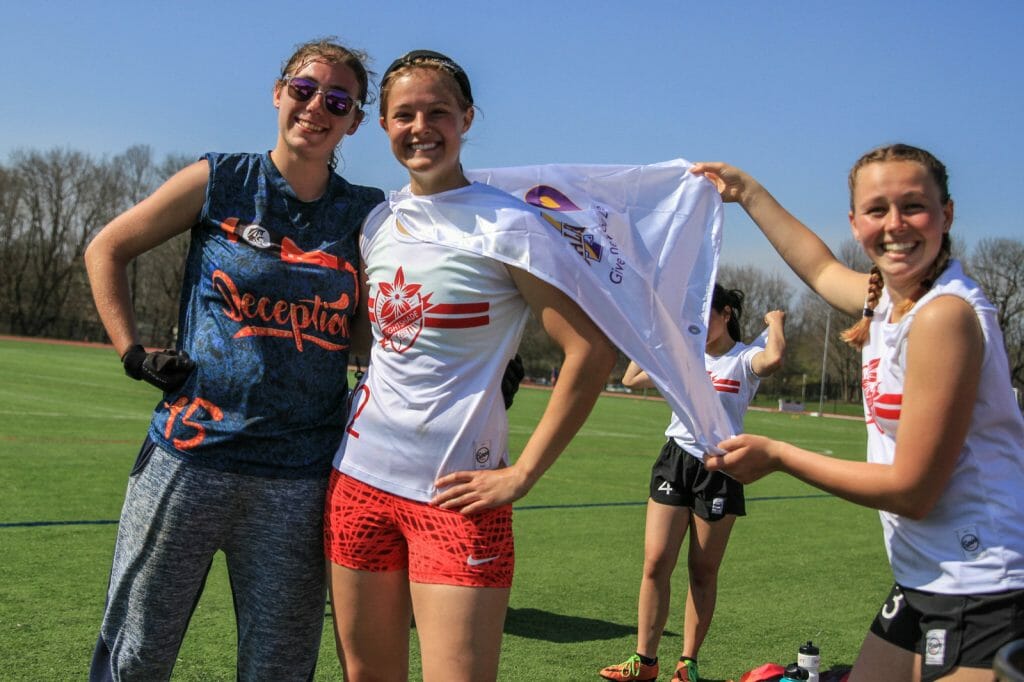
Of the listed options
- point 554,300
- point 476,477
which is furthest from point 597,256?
point 476,477

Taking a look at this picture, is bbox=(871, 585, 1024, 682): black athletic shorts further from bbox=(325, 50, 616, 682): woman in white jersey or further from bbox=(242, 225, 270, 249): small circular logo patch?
bbox=(242, 225, 270, 249): small circular logo patch

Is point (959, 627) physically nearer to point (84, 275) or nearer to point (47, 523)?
point (47, 523)

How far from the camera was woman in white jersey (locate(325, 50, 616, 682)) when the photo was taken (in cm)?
285

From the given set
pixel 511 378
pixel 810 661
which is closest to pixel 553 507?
pixel 810 661

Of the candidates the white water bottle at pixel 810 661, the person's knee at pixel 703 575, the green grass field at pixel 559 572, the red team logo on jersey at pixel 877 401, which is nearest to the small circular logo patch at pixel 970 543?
the red team logo on jersey at pixel 877 401

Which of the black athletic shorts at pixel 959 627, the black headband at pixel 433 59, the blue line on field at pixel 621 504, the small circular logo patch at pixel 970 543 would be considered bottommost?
the blue line on field at pixel 621 504

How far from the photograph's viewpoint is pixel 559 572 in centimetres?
776

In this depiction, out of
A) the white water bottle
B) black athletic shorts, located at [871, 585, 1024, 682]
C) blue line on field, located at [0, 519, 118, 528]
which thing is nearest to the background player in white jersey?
the white water bottle

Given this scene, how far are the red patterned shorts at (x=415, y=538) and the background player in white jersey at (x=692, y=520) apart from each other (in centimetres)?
270

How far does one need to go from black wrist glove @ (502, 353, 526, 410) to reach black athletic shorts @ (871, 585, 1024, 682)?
1221mm

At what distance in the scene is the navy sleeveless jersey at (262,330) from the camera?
2990 mm

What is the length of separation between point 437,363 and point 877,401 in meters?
1.19

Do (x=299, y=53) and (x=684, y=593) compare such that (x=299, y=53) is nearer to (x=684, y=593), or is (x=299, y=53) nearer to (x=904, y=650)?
(x=904, y=650)

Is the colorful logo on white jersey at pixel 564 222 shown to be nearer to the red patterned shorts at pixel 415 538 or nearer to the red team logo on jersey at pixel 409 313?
the red team logo on jersey at pixel 409 313
